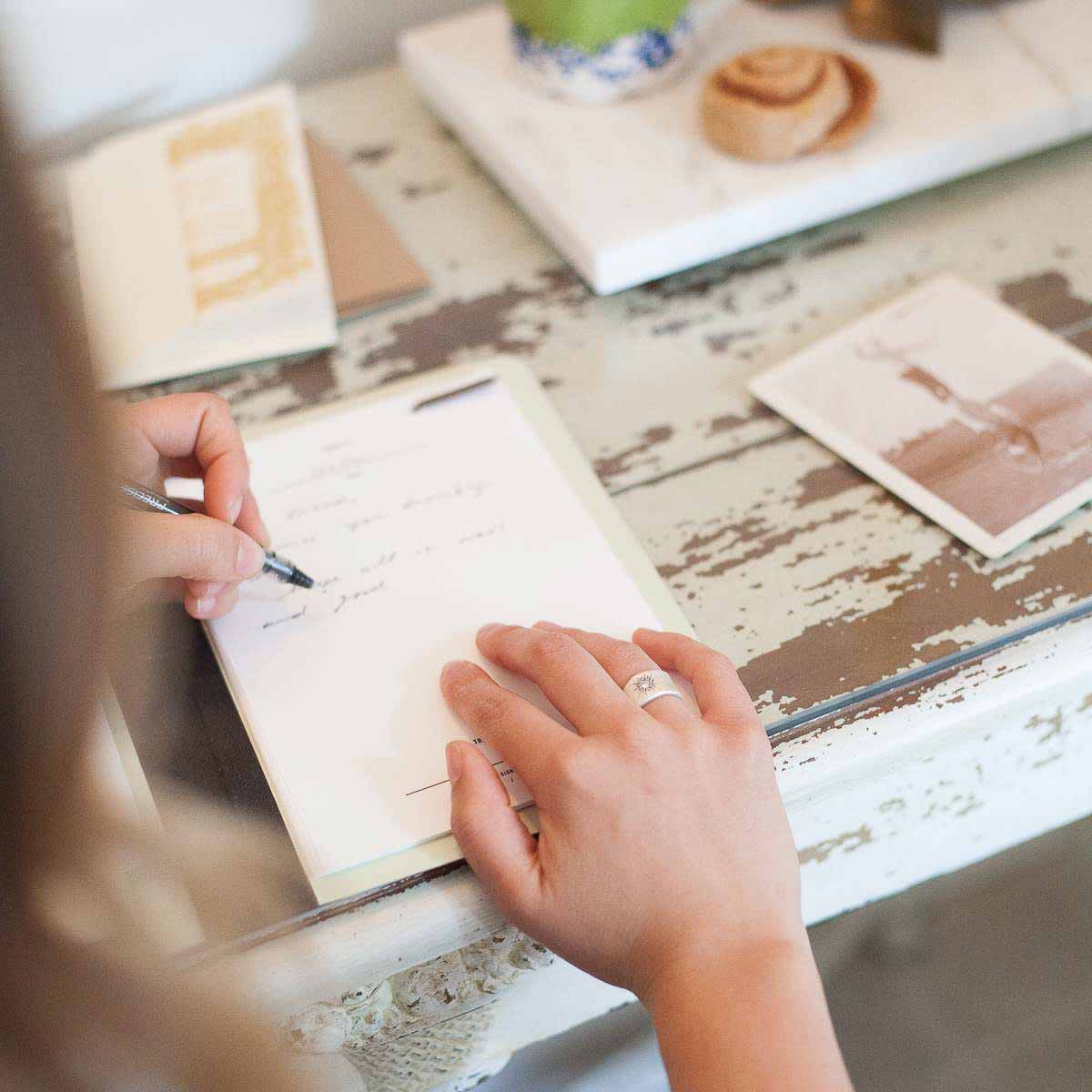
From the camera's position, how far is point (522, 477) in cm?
67

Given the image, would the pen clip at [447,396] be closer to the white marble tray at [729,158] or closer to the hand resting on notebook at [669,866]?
the white marble tray at [729,158]

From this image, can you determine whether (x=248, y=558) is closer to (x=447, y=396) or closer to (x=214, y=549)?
(x=214, y=549)

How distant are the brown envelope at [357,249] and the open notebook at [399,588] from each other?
0.35ft

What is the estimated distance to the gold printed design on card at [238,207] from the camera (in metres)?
0.81

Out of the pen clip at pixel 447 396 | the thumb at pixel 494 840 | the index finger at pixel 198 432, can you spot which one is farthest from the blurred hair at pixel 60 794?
the pen clip at pixel 447 396

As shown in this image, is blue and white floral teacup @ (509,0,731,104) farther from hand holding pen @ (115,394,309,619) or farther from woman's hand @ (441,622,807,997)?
woman's hand @ (441,622,807,997)

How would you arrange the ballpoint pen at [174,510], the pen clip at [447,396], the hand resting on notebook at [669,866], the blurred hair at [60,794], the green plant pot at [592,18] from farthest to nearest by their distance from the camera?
the green plant pot at [592,18] < the pen clip at [447,396] < the ballpoint pen at [174,510] < the hand resting on notebook at [669,866] < the blurred hair at [60,794]

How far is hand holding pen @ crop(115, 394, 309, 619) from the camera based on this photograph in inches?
21.2

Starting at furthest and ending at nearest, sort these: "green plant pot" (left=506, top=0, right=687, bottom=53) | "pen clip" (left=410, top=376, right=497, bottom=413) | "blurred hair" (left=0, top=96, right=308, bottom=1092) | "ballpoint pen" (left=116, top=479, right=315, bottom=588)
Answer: "green plant pot" (left=506, top=0, right=687, bottom=53), "pen clip" (left=410, top=376, right=497, bottom=413), "ballpoint pen" (left=116, top=479, right=315, bottom=588), "blurred hair" (left=0, top=96, right=308, bottom=1092)

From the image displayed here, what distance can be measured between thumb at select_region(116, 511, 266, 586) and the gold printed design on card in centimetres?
30

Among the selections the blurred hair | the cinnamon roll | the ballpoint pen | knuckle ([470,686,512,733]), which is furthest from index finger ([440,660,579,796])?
the cinnamon roll

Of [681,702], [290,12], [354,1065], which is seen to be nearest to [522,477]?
[681,702]

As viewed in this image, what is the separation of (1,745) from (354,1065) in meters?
0.49

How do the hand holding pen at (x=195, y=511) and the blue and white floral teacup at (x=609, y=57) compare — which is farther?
the blue and white floral teacup at (x=609, y=57)
